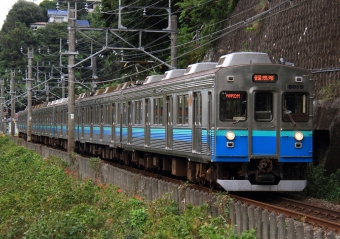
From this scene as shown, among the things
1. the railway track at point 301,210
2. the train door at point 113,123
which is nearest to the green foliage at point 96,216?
the railway track at point 301,210

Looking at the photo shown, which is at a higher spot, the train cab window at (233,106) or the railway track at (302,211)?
the train cab window at (233,106)

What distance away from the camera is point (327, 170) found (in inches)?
703

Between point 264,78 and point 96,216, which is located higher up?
point 264,78

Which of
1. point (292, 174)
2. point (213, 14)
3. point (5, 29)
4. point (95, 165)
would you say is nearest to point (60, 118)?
point (213, 14)

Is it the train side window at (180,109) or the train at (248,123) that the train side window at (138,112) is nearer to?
the train side window at (180,109)

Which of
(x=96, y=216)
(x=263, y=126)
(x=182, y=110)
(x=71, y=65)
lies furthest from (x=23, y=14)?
(x=96, y=216)

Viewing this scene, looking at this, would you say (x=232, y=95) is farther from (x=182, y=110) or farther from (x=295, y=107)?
(x=182, y=110)

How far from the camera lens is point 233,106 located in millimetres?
14367

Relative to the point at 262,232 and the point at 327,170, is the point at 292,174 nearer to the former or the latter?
the point at 327,170

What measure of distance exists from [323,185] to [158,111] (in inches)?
201

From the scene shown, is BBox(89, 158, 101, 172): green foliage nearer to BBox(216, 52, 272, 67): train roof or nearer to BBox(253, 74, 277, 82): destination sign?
BBox(216, 52, 272, 67): train roof

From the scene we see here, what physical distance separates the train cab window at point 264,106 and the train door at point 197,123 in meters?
1.40

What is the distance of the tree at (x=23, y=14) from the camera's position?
9894 cm

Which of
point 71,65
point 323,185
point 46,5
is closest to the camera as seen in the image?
point 323,185
